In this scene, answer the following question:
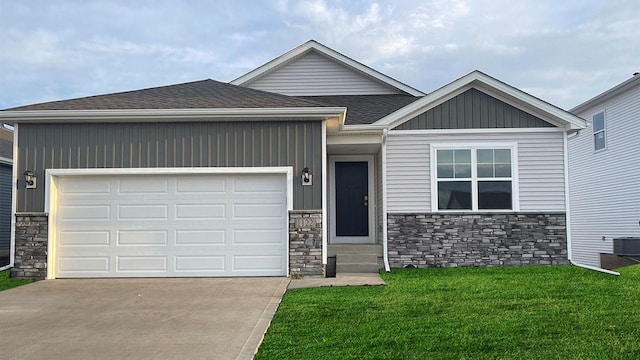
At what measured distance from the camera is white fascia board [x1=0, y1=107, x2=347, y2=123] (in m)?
9.96

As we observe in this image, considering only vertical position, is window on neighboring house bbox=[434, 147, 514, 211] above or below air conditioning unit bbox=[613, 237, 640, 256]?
above

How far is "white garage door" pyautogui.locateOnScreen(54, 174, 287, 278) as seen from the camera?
1021cm

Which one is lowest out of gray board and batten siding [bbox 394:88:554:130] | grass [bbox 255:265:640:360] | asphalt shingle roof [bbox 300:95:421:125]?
grass [bbox 255:265:640:360]

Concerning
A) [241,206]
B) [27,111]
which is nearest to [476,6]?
[241,206]

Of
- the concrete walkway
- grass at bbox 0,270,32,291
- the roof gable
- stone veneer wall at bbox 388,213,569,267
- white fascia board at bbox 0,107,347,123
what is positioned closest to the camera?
the concrete walkway

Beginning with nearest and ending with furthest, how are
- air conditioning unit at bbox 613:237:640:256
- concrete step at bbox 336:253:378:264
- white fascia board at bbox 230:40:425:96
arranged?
concrete step at bbox 336:253:378:264 < air conditioning unit at bbox 613:237:640:256 < white fascia board at bbox 230:40:425:96

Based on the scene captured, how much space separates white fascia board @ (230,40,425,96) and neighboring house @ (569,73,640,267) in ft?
18.5

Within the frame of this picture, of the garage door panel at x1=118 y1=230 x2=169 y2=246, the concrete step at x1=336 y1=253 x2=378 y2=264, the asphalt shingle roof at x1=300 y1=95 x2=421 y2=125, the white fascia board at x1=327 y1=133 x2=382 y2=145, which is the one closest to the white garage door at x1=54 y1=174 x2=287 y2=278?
the garage door panel at x1=118 y1=230 x2=169 y2=246

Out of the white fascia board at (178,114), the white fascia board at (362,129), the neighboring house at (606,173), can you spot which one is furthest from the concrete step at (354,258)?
the neighboring house at (606,173)

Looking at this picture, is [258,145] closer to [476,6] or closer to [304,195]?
[304,195]

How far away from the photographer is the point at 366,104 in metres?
14.0

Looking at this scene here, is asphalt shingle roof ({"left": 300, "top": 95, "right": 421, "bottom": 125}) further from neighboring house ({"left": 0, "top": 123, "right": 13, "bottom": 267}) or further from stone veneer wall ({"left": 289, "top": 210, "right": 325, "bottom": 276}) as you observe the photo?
neighboring house ({"left": 0, "top": 123, "right": 13, "bottom": 267})

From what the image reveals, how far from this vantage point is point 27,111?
10.0m

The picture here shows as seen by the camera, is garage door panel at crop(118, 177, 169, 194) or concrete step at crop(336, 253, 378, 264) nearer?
garage door panel at crop(118, 177, 169, 194)
